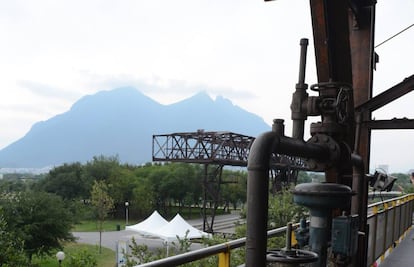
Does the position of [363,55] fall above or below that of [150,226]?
above

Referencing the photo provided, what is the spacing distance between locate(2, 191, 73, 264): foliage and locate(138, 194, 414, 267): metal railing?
2176cm

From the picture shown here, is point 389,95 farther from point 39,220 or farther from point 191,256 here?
point 39,220

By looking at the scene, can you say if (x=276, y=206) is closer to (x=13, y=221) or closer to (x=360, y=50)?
(x=360, y=50)

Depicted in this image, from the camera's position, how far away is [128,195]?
52.3 m

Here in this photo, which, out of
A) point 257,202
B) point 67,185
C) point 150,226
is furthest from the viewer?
point 67,185

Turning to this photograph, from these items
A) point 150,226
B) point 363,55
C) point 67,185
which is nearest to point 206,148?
point 150,226

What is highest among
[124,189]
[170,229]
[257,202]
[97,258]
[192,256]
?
[257,202]

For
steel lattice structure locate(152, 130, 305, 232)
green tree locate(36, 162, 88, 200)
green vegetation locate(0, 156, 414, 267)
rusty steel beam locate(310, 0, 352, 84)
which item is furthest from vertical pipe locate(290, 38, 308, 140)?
green tree locate(36, 162, 88, 200)

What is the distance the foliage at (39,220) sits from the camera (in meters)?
25.9

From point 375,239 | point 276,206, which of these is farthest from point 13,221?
point 375,239

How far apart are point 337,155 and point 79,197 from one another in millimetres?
55220

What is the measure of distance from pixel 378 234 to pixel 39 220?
2455 centimetres

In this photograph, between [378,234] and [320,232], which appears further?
[378,234]

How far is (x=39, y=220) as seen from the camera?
1066 inches
